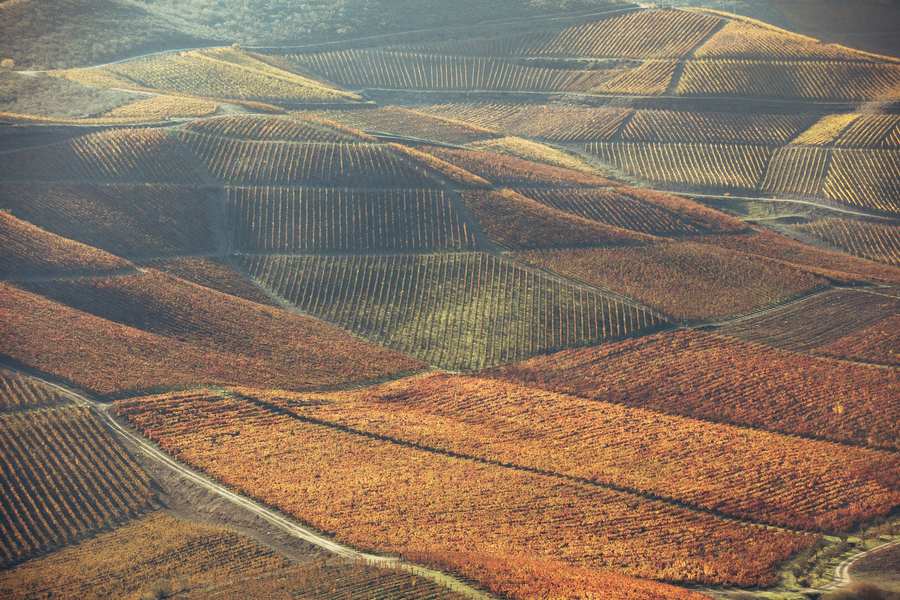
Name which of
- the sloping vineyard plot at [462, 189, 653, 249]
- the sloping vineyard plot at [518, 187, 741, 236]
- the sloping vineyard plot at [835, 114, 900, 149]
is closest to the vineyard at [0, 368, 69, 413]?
the sloping vineyard plot at [462, 189, 653, 249]

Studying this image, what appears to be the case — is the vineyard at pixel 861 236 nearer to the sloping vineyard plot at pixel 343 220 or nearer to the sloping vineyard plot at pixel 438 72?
the sloping vineyard plot at pixel 343 220

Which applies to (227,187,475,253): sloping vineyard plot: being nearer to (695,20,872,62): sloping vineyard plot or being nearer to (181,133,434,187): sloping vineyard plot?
(181,133,434,187): sloping vineyard plot

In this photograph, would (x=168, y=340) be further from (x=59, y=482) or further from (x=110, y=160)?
(x=110, y=160)

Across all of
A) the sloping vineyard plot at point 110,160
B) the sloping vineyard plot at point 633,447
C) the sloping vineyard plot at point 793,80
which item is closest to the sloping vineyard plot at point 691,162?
the sloping vineyard plot at point 793,80

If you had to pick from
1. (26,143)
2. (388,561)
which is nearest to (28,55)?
(26,143)

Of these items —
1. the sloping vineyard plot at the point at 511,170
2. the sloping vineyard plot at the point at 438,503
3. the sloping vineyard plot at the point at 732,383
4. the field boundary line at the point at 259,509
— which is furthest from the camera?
the sloping vineyard plot at the point at 511,170

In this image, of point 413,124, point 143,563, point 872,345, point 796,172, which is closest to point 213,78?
point 413,124
